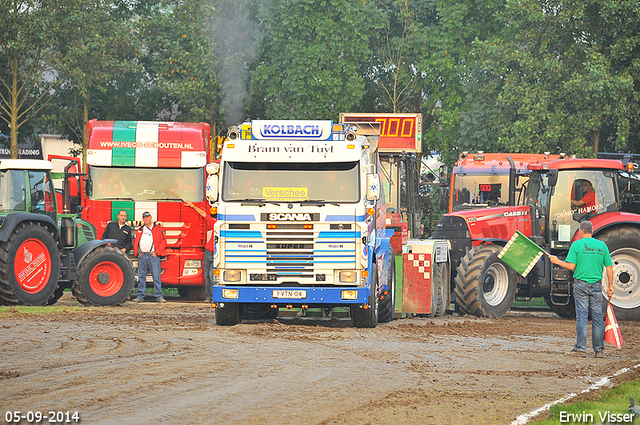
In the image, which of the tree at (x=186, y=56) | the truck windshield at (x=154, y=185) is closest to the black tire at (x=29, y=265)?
the truck windshield at (x=154, y=185)

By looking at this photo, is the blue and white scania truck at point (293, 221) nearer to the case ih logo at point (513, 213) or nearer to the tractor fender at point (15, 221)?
the tractor fender at point (15, 221)

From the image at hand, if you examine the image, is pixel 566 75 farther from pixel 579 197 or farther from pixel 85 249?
pixel 85 249

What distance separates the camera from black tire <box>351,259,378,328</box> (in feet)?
49.8

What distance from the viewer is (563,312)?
19828mm

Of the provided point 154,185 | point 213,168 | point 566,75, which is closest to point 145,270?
point 154,185

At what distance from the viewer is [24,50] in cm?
3000

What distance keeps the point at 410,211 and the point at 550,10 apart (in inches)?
526

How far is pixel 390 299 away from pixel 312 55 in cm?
1802

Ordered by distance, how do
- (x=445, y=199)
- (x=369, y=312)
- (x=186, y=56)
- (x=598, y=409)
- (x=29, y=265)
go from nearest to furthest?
(x=598, y=409) → (x=369, y=312) → (x=29, y=265) → (x=445, y=199) → (x=186, y=56)

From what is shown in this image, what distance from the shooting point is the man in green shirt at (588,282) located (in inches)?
530

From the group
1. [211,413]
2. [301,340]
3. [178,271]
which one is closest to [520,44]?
[178,271]

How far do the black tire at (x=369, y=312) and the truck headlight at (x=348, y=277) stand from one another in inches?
17.6

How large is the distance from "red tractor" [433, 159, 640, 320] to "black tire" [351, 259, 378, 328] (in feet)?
10.7

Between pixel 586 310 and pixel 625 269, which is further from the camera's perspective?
pixel 625 269
